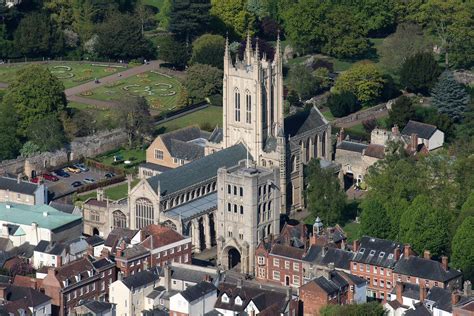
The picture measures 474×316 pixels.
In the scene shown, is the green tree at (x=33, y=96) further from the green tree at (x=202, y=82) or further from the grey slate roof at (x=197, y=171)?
the grey slate roof at (x=197, y=171)

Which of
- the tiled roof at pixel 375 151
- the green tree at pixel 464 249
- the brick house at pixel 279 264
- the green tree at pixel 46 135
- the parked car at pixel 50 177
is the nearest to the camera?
the green tree at pixel 464 249

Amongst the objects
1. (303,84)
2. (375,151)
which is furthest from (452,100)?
(303,84)

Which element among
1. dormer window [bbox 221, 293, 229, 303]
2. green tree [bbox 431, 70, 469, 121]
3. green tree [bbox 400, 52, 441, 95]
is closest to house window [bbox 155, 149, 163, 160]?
green tree [bbox 431, 70, 469, 121]

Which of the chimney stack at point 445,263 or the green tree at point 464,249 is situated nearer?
the chimney stack at point 445,263

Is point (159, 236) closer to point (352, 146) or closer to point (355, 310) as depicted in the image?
point (355, 310)

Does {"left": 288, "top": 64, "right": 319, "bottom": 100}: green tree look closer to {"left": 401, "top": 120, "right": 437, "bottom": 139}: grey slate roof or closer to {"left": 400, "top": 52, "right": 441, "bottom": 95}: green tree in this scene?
{"left": 400, "top": 52, "right": 441, "bottom": 95}: green tree

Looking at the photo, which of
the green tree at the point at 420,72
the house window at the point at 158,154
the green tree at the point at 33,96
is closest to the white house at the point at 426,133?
the green tree at the point at 420,72
